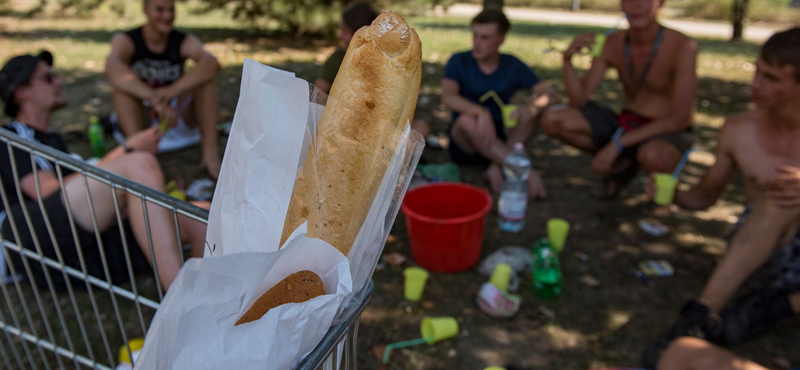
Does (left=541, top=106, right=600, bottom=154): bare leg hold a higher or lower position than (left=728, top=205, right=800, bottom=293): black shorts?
higher

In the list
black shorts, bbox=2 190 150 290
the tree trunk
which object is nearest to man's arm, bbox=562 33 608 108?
black shorts, bbox=2 190 150 290

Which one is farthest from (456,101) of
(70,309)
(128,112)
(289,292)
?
(289,292)

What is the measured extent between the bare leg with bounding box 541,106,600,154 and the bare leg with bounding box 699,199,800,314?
1.83 m

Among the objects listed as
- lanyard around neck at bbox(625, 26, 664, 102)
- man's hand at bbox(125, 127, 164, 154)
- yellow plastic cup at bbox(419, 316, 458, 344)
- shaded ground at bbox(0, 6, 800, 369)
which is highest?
lanyard around neck at bbox(625, 26, 664, 102)

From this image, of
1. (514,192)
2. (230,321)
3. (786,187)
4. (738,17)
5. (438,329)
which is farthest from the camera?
(738,17)

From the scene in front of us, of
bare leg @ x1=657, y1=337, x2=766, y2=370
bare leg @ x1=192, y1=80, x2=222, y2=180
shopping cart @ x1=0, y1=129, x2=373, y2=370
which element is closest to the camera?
shopping cart @ x1=0, y1=129, x2=373, y2=370

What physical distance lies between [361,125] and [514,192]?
2859mm

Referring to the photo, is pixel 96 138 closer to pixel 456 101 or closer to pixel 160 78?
pixel 160 78

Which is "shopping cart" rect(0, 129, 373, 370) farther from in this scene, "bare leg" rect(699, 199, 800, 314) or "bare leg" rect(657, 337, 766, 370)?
"bare leg" rect(699, 199, 800, 314)

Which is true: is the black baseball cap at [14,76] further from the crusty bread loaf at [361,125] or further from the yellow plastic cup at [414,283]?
the crusty bread loaf at [361,125]

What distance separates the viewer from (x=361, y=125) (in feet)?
3.22

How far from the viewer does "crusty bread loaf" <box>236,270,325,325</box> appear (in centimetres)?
91

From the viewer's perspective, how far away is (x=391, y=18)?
38.0 inches

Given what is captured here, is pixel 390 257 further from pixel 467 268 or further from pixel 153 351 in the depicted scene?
pixel 153 351
